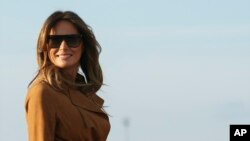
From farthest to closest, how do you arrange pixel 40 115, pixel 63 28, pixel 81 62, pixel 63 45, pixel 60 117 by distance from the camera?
1. pixel 81 62
2. pixel 63 28
3. pixel 63 45
4. pixel 60 117
5. pixel 40 115

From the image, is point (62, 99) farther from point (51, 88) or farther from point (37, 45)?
point (37, 45)

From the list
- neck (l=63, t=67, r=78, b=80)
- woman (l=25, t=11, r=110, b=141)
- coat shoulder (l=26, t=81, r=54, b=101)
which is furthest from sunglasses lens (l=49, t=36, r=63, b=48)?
coat shoulder (l=26, t=81, r=54, b=101)

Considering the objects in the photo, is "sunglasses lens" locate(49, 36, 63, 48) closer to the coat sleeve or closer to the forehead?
the forehead

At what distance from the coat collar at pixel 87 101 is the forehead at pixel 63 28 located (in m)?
0.48

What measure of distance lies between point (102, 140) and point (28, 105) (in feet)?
2.31

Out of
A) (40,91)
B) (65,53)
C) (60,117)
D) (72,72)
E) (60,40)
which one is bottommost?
(60,117)

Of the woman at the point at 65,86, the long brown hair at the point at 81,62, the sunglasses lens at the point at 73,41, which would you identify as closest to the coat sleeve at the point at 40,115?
the woman at the point at 65,86

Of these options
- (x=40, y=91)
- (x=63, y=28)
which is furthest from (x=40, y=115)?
(x=63, y=28)

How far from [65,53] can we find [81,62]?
29cm

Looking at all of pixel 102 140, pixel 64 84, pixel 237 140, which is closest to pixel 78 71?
pixel 64 84

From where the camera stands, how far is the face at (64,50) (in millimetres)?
5254

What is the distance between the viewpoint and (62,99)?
5.19 metres

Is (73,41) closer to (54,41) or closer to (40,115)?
(54,41)

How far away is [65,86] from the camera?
533 cm
